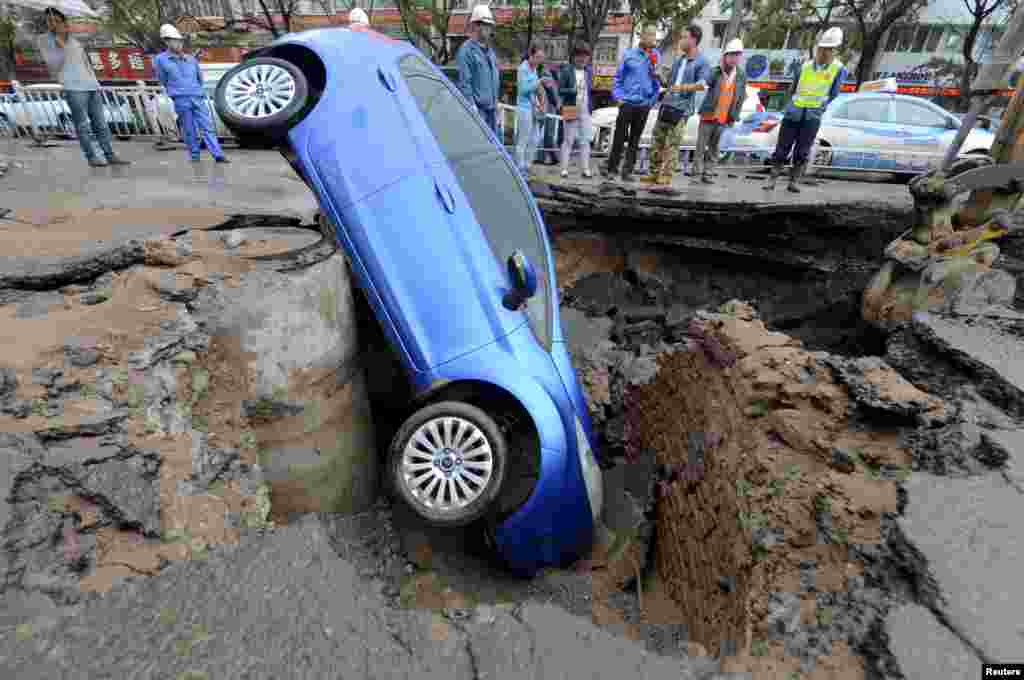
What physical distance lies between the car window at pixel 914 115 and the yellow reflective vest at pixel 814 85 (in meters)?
4.43

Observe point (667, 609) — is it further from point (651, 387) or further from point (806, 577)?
point (651, 387)

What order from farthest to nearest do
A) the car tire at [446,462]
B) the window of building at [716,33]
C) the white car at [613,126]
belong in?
the window of building at [716,33] → the white car at [613,126] → the car tire at [446,462]

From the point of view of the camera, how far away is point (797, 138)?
6.30 m

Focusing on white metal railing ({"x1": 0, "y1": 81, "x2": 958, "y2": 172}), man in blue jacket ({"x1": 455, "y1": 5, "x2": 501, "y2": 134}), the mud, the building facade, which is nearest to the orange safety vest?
the mud

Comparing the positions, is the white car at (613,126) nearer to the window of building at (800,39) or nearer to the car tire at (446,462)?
the car tire at (446,462)

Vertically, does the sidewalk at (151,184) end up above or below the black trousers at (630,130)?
below

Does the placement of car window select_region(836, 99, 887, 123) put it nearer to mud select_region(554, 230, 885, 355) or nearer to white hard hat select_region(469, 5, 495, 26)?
mud select_region(554, 230, 885, 355)

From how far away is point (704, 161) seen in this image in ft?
22.8

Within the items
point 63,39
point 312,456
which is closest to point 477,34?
point 63,39

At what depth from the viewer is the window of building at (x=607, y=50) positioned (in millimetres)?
27359

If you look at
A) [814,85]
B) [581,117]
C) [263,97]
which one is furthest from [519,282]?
[814,85]

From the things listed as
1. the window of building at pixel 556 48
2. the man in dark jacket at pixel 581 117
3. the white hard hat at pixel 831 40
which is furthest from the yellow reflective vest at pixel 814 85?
the window of building at pixel 556 48

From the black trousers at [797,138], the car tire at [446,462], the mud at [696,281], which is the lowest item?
the mud at [696,281]

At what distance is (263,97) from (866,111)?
1049cm
